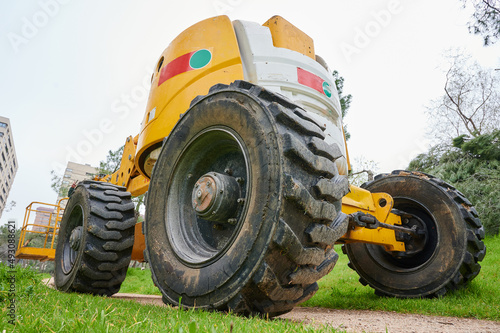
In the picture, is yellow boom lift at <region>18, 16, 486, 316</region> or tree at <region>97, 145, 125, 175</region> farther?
tree at <region>97, 145, 125, 175</region>

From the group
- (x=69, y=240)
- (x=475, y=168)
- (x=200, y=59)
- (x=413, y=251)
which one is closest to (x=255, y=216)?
(x=200, y=59)

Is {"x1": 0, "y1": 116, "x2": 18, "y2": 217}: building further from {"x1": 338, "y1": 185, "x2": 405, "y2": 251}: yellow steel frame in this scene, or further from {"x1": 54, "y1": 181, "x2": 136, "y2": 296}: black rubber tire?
{"x1": 338, "y1": 185, "x2": 405, "y2": 251}: yellow steel frame

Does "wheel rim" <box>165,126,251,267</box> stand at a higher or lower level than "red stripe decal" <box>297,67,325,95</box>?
lower

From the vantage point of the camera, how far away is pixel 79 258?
358 centimetres

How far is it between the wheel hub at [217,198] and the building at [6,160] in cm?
7726

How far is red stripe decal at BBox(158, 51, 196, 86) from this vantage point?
3435 mm

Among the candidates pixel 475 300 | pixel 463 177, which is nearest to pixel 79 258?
pixel 475 300

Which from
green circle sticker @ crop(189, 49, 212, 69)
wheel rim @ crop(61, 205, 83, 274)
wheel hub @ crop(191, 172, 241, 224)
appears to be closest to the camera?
wheel hub @ crop(191, 172, 241, 224)

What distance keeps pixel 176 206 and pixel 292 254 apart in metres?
1.12

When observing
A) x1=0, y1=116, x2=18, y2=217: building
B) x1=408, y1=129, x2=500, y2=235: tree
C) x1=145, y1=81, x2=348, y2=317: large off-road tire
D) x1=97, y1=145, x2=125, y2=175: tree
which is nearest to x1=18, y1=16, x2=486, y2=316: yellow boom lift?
x1=145, y1=81, x2=348, y2=317: large off-road tire

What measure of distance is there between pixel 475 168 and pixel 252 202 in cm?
1174

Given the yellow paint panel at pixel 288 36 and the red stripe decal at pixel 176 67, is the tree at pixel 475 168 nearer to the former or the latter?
the yellow paint panel at pixel 288 36

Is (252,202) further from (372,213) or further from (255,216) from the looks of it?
(372,213)

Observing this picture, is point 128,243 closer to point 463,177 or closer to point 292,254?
point 292,254
